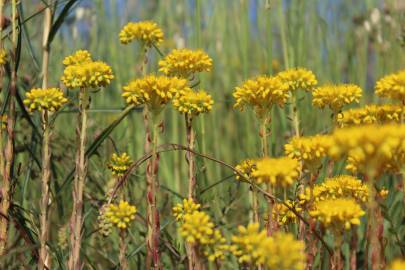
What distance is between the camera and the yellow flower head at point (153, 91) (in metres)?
1.11

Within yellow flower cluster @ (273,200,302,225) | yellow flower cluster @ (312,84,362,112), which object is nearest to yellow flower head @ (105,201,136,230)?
yellow flower cluster @ (273,200,302,225)

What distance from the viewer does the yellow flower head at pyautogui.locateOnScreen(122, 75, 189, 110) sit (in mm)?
1107

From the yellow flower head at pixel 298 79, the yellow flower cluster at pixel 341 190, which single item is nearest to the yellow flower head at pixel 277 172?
the yellow flower cluster at pixel 341 190

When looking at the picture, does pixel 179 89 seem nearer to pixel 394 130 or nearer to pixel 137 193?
pixel 394 130

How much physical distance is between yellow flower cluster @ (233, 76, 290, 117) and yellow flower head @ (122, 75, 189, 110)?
0.13 m

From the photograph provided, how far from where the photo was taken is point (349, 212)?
2.98ft

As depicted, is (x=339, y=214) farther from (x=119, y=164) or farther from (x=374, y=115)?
(x=119, y=164)

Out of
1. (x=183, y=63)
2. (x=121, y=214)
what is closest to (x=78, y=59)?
(x=183, y=63)

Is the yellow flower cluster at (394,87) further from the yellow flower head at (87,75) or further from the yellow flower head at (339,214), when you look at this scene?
the yellow flower head at (87,75)

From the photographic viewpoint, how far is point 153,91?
112cm

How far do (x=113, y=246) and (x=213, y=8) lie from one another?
1.70 meters

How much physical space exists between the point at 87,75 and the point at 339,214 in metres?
0.54

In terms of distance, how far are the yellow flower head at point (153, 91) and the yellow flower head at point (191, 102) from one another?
0.6 inches

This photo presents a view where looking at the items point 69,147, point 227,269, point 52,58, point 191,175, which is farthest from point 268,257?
point 52,58
